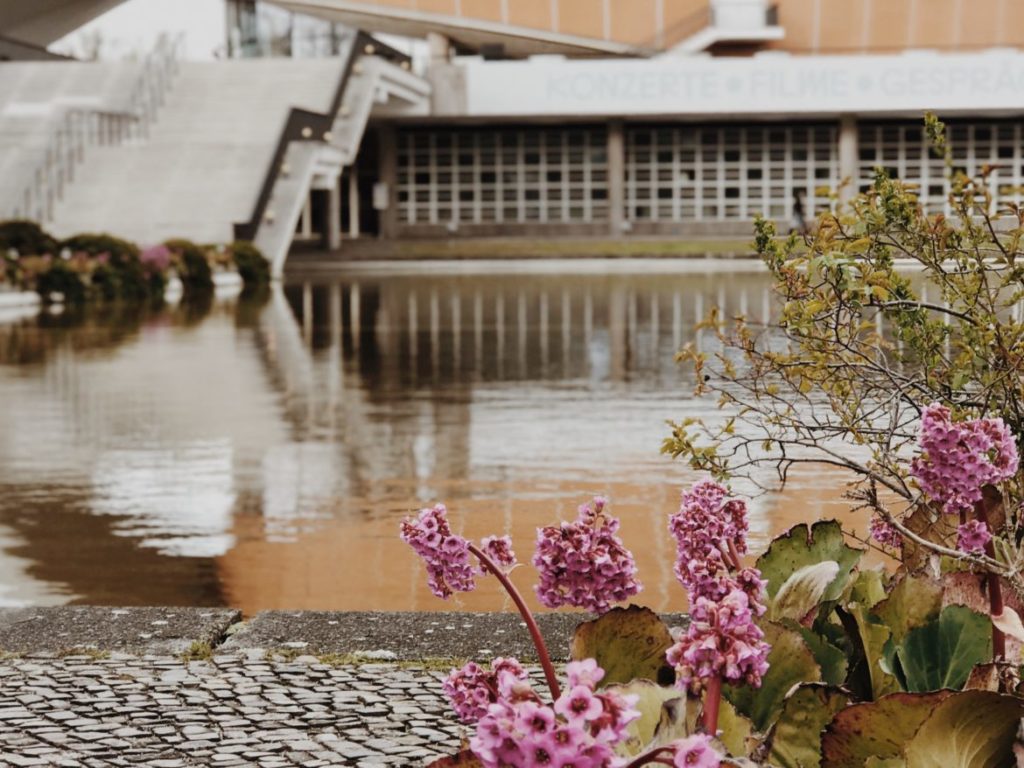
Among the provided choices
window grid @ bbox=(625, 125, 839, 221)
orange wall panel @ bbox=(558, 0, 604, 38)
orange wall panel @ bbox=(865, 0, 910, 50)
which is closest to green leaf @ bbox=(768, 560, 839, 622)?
window grid @ bbox=(625, 125, 839, 221)

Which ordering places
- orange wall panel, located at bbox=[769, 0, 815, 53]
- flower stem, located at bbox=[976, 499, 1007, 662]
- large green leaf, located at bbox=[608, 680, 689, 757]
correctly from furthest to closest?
orange wall panel, located at bbox=[769, 0, 815, 53] → flower stem, located at bbox=[976, 499, 1007, 662] → large green leaf, located at bbox=[608, 680, 689, 757]

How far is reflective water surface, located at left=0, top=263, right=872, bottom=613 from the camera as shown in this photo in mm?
7480

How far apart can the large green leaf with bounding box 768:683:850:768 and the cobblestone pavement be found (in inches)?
41.8

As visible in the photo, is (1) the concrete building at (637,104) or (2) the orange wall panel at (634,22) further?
(2) the orange wall panel at (634,22)

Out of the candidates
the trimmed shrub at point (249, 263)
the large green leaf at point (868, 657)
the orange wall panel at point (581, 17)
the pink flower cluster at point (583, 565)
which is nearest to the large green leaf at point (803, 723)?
the large green leaf at point (868, 657)

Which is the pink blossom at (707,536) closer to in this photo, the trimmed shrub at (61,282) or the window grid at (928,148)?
the trimmed shrub at (61,282)

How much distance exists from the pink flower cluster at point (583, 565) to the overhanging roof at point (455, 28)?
176ft

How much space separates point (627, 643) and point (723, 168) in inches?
2028

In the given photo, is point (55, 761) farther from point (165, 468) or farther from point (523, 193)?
point (523, 193)

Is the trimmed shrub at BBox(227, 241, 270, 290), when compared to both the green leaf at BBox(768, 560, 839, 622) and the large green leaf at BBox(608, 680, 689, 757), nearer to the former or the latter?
the green leaf at BBox(768, 560, 839, 622)

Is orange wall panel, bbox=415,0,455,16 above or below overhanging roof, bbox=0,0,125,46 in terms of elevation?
above

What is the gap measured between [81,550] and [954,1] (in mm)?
52797

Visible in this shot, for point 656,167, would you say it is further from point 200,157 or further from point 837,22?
point 200,157

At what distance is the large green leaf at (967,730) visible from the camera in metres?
3.25
